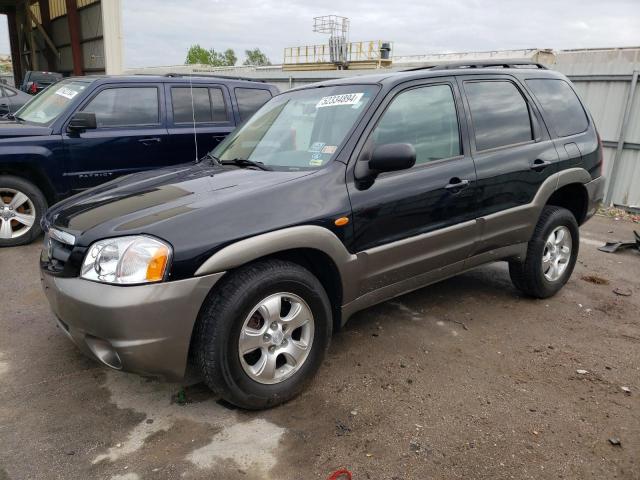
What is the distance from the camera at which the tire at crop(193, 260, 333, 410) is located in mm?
2564

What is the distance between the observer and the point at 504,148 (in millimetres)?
3863

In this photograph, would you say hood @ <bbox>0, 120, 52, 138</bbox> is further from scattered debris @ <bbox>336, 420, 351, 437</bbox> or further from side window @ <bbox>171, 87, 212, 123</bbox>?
scattered debris @ <bbox>336, 420, 351, 437</bbox>

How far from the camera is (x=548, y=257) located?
439 cm

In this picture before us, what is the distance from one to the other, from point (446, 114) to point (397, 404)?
78.2 inches

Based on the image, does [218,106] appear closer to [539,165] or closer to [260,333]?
[539,165]

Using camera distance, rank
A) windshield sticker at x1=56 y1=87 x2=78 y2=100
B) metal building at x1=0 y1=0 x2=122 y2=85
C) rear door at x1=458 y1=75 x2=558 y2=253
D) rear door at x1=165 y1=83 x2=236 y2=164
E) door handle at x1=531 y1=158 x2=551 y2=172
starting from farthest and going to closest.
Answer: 1. metal building at x1=0 y1=0 x2=122 y2=85
2. rear door at x1=165 y1=83 x2=236 y2=164
3. windshield sticker at x1=56 y1=87 x2=78 y2=100
4. door handle at x1=531 y1=158 x2=551 y2=172
5. rear door at x1=458 y1=75 x2=558 y2=253

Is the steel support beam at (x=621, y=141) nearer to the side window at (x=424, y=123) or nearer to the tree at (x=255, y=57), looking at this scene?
the side window at (x=424, y=123)

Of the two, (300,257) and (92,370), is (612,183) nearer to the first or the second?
(300,257)

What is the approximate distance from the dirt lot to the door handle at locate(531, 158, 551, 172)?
1170mm

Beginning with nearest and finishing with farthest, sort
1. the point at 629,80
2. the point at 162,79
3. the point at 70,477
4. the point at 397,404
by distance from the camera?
the point at 70,477 → the point at 397,404 → the point at 162,79 → the point at 629,80

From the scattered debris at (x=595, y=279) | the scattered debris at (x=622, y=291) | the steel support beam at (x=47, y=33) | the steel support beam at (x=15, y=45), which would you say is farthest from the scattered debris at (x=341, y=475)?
the steel support beam at (x=15, y=45)

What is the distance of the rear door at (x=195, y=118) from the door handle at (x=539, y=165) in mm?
3940

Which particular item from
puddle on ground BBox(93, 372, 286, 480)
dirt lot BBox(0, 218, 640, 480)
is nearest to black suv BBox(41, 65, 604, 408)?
puddle on ground BBox(93, 372, 286, 480)

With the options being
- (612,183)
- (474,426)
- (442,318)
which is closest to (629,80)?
(612,183)
